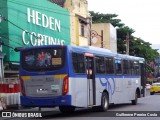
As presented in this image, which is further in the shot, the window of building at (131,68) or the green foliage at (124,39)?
the green foliage at (124,39)

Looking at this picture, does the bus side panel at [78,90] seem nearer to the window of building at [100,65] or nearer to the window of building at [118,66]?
the window of building at [100,65]

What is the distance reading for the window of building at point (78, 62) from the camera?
1688 centimetres

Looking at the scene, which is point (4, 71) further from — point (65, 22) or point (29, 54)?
point (65, 22)

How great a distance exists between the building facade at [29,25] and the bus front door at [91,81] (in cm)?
973

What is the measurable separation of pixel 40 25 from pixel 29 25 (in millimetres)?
1935

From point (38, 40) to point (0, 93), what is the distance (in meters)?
10.1

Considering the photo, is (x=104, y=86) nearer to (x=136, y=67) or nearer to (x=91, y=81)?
(x=91, y=81)

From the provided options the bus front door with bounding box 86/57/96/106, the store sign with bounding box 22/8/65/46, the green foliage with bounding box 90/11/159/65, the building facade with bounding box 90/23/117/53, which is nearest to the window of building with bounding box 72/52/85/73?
the bus front door with bounding box 86/57/96/106

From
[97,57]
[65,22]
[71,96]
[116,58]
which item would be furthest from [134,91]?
[65,22]

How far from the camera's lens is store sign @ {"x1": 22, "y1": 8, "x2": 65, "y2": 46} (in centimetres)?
2977

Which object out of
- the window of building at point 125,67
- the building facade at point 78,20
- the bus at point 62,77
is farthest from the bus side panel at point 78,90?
the building facade at point 78,20

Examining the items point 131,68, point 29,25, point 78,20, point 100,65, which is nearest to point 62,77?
point 100,65

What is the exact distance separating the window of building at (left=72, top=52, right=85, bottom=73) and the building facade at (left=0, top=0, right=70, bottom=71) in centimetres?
1027

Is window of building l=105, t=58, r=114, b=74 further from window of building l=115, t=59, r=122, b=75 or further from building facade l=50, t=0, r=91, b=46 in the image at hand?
building facade l=50, t=0, r=91, b=46
